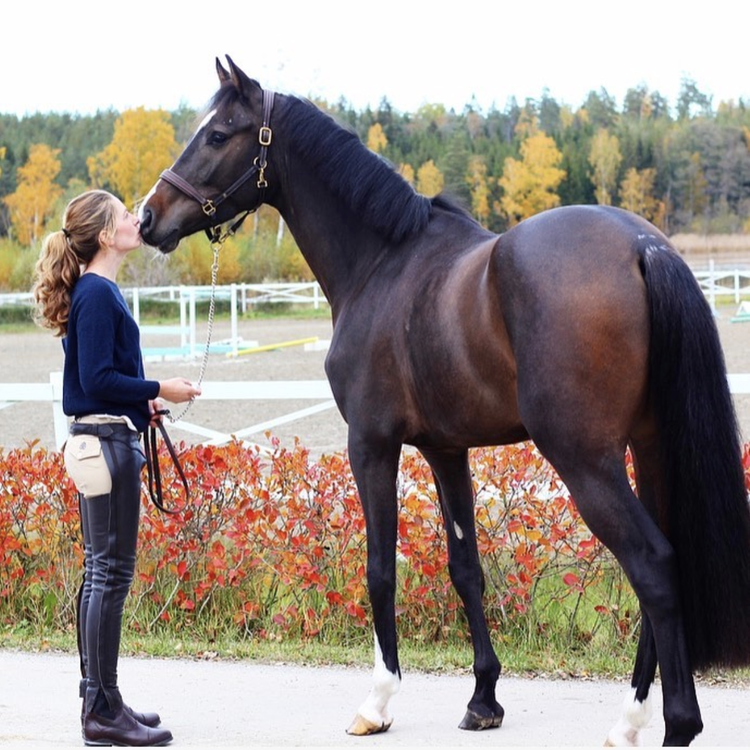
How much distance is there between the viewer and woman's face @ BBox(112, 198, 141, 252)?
3977 millimetres

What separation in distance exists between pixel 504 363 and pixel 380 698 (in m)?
1.35

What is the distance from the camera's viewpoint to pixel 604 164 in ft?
252

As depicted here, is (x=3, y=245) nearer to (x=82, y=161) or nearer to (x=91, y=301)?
(x=82, y=161)

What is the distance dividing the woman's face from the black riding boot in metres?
0.65

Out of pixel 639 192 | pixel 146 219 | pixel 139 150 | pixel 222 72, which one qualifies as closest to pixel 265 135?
pixel 222 72

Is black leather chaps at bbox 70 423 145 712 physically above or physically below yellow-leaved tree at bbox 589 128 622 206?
below

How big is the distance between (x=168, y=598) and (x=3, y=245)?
54882mm

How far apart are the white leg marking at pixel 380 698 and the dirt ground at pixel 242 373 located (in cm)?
304

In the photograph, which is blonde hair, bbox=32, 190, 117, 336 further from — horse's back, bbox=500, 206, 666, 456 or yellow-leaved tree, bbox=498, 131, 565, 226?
yellow-leaved tree, bbox=498, 131, 565, 226

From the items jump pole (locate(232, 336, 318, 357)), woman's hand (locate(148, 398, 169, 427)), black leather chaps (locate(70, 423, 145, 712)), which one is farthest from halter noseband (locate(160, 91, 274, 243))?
jump pole (locate(232, 336, 318, 357))

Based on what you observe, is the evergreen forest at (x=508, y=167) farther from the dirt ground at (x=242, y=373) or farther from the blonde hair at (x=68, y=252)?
the blonde hair at (x=68, y=252)

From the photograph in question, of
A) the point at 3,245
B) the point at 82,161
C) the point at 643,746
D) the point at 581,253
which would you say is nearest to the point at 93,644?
the point at 643,746

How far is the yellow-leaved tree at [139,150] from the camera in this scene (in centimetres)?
6988

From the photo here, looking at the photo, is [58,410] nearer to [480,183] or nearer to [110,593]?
[110,593]
